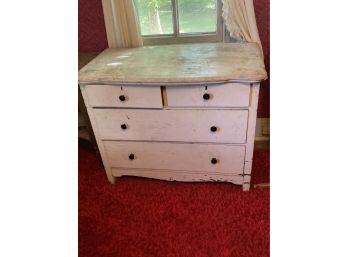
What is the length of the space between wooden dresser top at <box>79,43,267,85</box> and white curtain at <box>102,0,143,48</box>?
3.3 inches

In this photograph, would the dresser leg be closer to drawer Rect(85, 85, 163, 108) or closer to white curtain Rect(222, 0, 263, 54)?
drawer Rect(85, 85, 163, 108)

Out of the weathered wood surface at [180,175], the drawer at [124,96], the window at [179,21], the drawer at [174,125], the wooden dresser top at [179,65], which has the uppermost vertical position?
the window at [179,21]

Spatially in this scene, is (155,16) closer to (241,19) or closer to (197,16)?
(197,16)

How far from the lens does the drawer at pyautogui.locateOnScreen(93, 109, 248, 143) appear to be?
144cm

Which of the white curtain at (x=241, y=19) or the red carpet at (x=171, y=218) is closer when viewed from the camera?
the red carpet at (x=171, y=218)

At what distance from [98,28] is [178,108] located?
2.93ft

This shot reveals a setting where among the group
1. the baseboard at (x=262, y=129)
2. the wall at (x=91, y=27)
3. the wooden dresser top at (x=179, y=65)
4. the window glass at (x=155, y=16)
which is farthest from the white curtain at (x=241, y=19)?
the wall at (x=91, y=27)

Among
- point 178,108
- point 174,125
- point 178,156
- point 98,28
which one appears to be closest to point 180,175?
point 178,156

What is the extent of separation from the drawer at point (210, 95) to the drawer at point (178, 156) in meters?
0.28

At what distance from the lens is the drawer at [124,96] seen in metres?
1.43

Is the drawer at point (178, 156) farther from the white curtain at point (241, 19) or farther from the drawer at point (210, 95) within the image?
the white curtain at point (241, 19)

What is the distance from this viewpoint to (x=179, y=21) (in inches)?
73.1

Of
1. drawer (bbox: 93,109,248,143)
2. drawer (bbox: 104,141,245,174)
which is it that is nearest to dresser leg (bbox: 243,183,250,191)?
drawer (bbox: 104,141,245,174)
